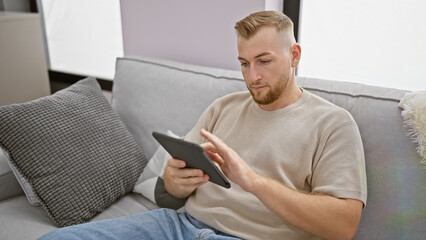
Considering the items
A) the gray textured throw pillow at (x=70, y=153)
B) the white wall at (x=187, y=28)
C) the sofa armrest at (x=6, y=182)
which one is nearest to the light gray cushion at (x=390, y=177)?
the white wall at (x=187, y=28)

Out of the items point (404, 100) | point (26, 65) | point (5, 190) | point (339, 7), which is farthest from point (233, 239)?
point (26, 65)

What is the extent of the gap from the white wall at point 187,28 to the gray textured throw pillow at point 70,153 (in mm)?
580

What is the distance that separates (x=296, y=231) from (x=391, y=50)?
916mm

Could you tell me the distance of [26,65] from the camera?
275cm

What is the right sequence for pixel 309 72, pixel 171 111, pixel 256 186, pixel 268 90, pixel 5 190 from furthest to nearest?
pixel 309 72 < pixel 171 111 < pixel 5 190 < pixel 268 90 < pixel 256 186

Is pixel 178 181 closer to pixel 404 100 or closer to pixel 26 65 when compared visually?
pixel 404 100

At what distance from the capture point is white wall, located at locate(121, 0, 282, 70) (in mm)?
1932

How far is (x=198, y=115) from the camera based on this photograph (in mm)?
1708

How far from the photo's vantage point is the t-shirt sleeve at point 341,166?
1.15 meters

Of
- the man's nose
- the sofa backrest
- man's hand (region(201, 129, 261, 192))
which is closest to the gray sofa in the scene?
the sofa backrest

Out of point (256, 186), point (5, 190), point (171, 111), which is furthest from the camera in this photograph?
point (171, 111)

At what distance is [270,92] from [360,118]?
31cm

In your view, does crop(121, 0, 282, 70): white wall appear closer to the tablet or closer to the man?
the man

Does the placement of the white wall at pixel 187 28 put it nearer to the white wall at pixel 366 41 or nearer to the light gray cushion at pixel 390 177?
the white wall at pixel 366 41
